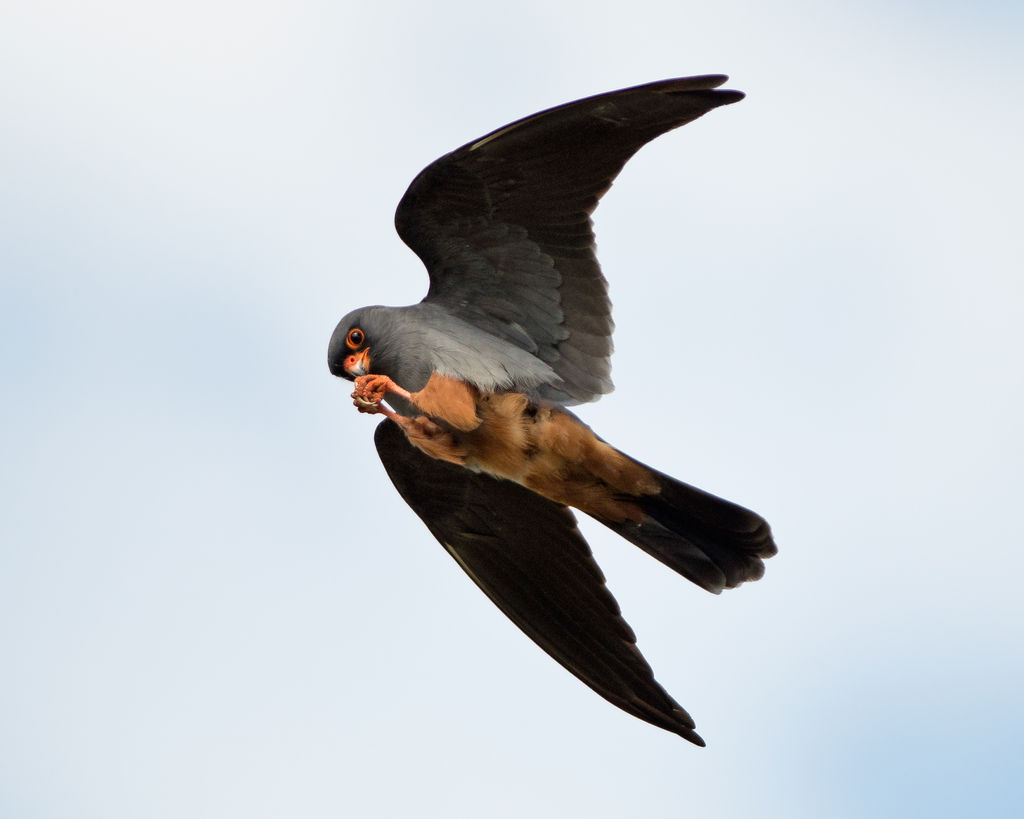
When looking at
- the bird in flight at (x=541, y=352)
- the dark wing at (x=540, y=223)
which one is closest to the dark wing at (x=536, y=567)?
the bird in flight at (x=541, y=352)

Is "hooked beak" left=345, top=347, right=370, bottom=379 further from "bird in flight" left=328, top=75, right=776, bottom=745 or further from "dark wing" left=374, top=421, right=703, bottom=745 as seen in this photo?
"dark wing" left=374, top=421, right=703, bottom=745

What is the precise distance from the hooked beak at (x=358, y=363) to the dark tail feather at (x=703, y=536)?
163 centimetres

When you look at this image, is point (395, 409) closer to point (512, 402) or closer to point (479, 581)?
point (512, 402)

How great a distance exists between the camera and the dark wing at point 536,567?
8.84 meters

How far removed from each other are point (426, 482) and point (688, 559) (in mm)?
1807

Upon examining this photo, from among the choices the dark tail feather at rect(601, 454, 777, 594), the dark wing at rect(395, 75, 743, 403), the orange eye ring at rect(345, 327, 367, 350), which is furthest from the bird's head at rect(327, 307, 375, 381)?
the dark tail feather at rect(601, 454, 777, 594)

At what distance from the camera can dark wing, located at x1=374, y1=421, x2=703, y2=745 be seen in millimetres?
8836

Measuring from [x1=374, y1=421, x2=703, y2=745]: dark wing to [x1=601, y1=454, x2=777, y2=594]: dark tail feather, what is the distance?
1.82 feet

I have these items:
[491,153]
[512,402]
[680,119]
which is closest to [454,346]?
[512,402]

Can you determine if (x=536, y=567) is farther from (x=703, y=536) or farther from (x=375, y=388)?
(x=375, y=388)

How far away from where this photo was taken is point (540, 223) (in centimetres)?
838

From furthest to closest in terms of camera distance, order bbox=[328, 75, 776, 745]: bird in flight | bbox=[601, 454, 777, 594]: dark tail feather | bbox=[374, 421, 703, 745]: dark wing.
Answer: bbox=[374, 421, 703, 745]: dark wing, bbox=[601, 454, 777, 594]: dark tail feather, bbox=[328, 75, 776, 745]: bird in flight

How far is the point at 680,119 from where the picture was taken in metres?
7.91

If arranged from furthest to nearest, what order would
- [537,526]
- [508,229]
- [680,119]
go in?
1. [537,526]
2. [508,229]
3. [680,119]
